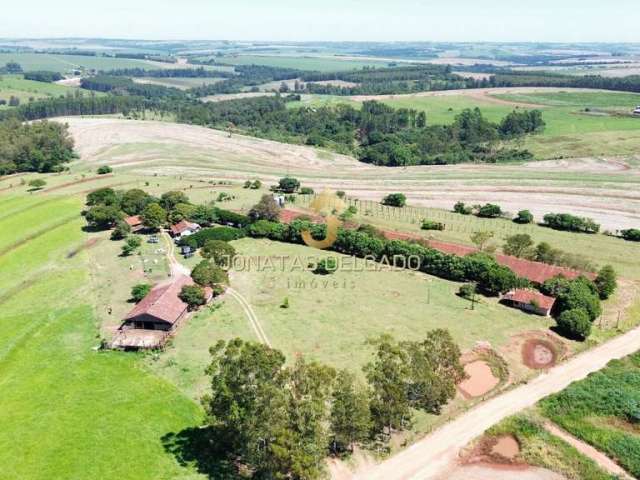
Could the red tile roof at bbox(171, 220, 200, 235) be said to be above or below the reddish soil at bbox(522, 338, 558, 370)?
below

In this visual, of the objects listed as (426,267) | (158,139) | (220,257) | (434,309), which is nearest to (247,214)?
(220,257)

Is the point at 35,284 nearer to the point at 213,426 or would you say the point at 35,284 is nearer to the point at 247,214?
the point at 247,214

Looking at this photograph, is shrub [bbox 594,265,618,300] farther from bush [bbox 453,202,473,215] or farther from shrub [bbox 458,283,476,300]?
bush [bbox 453,202,473,215]

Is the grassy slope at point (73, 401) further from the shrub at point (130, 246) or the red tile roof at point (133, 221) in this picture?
the red tile roof at point (133, 221)

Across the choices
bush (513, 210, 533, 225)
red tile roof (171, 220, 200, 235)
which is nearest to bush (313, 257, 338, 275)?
red tile roof (171, 220, 200, 235)

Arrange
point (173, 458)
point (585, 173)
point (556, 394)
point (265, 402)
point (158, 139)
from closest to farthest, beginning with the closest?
point (265, 402) → point (173, 458) → point (556, 394) → point (585, 173) → point (158, 139)

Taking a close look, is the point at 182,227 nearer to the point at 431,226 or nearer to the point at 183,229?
the point at 183,229

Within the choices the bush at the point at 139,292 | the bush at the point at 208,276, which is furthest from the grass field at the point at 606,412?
the bush at the point at 139,292
